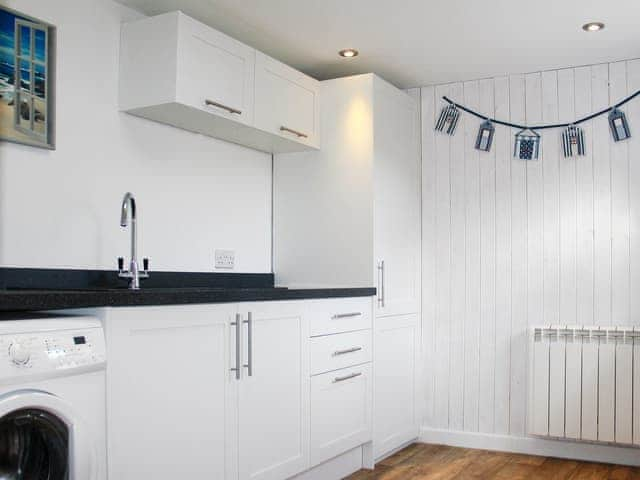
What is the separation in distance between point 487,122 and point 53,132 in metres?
2.54

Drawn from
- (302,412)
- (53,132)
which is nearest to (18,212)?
(53,132)

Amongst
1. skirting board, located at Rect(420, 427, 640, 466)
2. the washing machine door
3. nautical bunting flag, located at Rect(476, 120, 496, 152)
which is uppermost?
nautical bunting flag, located at Rect(476, 120, 496, 152)

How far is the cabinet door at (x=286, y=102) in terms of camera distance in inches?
136

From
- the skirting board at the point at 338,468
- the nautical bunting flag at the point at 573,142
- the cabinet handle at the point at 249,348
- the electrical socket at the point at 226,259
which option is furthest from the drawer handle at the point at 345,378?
the nautical bunting flag at the point at 573,142

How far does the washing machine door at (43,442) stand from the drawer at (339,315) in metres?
1.44

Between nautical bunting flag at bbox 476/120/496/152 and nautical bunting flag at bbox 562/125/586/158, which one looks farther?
nautical bunting flag at bbox 476/120/496/152

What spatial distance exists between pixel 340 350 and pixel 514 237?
1.37 m

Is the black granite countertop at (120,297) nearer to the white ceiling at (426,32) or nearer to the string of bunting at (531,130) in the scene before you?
the white ceiling at (426,32)

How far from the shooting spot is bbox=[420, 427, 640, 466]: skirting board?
3803mm

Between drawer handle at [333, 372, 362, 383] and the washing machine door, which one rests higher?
the washing machine door

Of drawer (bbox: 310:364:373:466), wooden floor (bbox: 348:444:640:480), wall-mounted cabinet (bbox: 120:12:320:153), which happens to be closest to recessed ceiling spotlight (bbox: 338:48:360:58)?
wall-mounted cabinet (bbox: 120:12:320:153)

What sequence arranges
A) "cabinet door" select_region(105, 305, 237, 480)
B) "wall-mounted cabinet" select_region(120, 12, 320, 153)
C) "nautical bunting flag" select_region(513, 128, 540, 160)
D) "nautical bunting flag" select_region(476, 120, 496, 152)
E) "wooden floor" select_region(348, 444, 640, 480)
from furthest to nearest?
"nautical bunting flag" select_region(476, 120, 496, 152), "nautical bunting flag" select_region(513, 128, 540, 160), "wooden floor" select_region(348, 444, 640, 480), "wall-mounted cabinet" select_region(120, 12, 320, 153), "cabinet door" select_region(105, 305, 237, 480)

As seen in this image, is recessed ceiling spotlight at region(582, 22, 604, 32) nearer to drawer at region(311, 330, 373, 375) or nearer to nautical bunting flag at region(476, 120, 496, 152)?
nautical bunting flag at region(476, 120, 496, 152)

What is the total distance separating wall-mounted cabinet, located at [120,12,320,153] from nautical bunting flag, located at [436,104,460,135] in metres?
1.06
